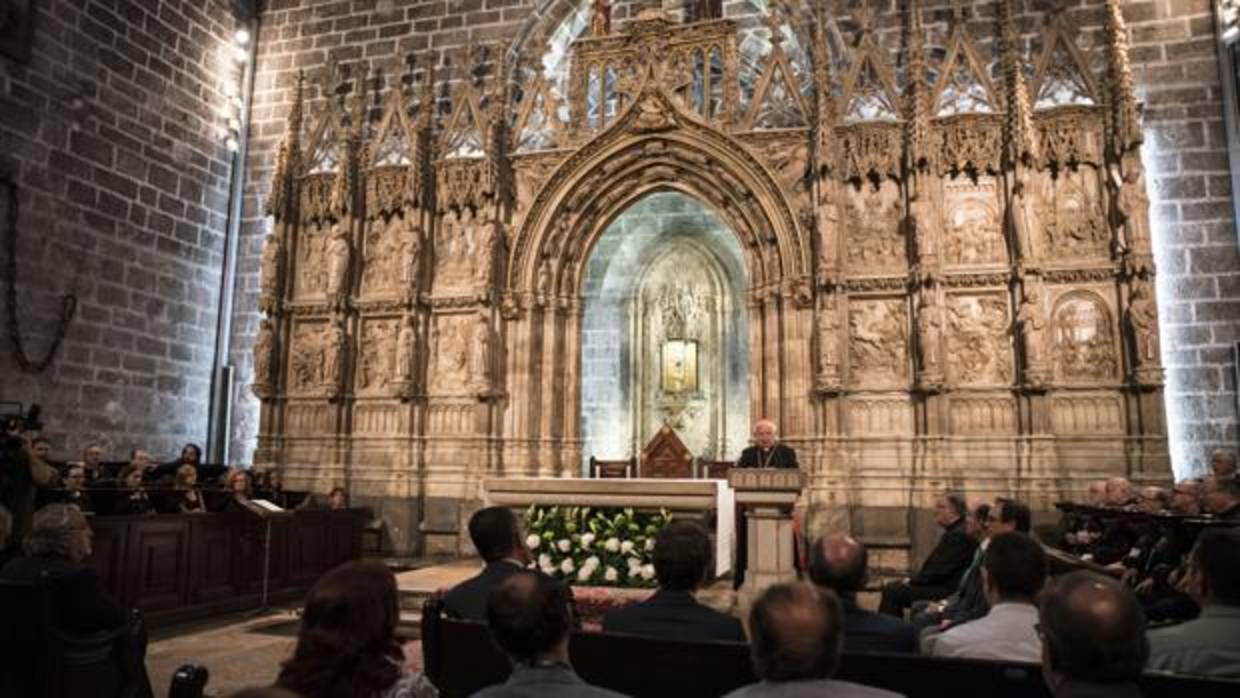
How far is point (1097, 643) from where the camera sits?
2.24 m

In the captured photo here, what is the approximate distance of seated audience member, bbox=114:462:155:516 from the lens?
891 cm

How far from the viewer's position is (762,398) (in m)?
12.1

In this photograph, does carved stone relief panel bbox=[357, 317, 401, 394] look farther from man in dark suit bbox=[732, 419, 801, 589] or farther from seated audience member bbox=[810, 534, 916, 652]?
seated audience member bbox=[810, 534, 916, 652]

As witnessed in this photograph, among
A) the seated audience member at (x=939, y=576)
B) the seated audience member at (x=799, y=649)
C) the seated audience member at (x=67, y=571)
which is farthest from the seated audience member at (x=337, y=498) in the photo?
the seated audience member at (x=799, y=649)

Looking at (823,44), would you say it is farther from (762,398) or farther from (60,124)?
(60,124)

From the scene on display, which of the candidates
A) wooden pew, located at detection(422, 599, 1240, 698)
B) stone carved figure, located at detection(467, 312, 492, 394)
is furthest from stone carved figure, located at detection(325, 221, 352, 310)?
wooden pew, located at detection(422, 599, 1240, 698)

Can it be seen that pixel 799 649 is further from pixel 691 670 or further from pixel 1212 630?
pixel 1212 630

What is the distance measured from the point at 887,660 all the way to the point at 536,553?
19.7 ft

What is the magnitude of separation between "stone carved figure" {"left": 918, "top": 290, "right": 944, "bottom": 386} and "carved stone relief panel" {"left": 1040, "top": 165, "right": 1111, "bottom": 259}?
1.64 metres

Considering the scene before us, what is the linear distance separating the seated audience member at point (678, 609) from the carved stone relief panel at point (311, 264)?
39.3ft

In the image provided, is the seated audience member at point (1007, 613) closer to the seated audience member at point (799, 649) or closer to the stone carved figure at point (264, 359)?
the seated audience member at point (799, 649)

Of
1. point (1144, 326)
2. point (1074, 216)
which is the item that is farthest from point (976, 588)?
point (1074, 216)

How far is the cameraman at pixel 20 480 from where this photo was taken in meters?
7.72

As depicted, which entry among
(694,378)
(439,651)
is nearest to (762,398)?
(694,378)
